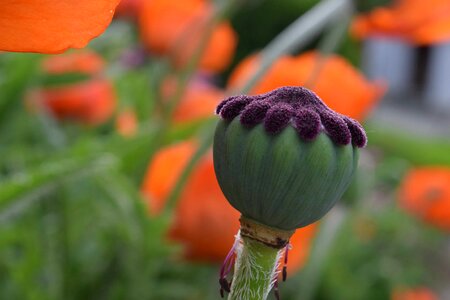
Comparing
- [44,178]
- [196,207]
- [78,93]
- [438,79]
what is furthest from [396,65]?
[44,178]

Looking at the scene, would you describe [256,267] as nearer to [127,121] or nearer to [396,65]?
[127,121]

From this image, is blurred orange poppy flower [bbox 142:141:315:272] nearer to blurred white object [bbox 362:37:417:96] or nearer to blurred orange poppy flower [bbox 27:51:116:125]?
blurred orange poppy flower [bbox 27:51:116:125]

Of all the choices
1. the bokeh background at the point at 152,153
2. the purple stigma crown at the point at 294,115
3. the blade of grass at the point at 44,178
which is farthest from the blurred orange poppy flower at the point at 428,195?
the purple stigma crown at the point at 294,115

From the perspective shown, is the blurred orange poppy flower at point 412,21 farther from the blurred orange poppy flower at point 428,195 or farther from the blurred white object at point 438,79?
the blurred white object at point 438,79

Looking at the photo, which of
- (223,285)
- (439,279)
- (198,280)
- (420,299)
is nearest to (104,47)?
(198,280)

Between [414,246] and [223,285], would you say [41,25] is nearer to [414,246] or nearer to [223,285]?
[223,285]

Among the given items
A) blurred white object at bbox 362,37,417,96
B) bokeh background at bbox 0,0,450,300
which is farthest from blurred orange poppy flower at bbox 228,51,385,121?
blurred white object at bbox 362,37,417,96
